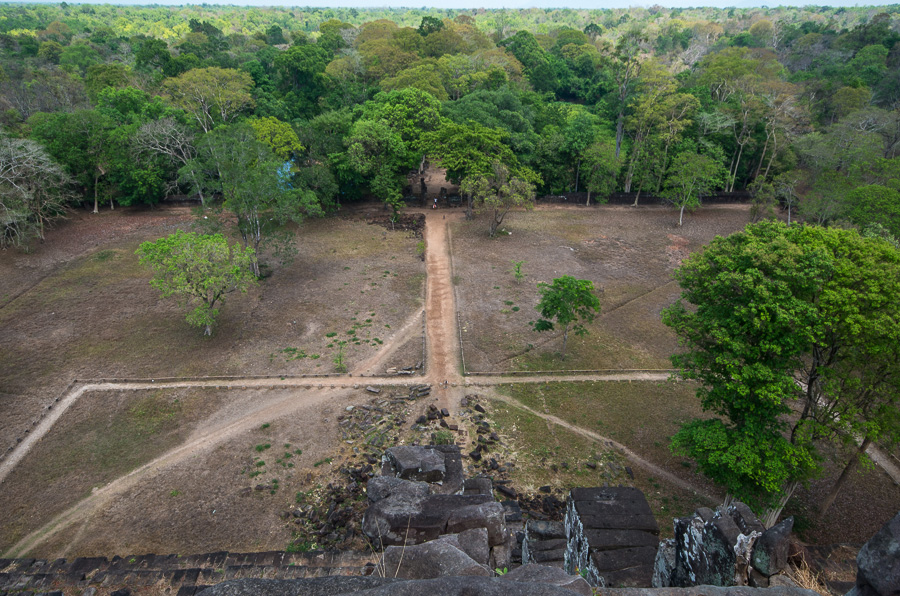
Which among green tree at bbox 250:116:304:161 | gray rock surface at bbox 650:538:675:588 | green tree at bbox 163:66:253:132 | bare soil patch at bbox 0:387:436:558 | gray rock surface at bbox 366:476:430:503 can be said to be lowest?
bare soil patch at bbox 0:387:436:558

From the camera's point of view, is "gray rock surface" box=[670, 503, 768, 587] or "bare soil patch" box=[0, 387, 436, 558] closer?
"gray rock surface" box=[670, 503, 768, 587]

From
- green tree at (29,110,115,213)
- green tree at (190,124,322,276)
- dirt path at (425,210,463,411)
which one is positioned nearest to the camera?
dirt path at (425,210,463,411)

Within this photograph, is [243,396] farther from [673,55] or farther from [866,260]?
[673,55]

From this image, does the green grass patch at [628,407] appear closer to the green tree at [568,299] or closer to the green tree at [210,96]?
the green tree at [568,299]

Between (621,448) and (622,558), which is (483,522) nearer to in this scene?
(622,558)

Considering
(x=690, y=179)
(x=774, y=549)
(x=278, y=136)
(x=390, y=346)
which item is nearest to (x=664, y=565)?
(x=774, y=549)

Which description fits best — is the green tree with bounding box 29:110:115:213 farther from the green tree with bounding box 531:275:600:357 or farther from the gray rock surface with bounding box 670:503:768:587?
the gray rock surface with bounding box 670:503:768:587

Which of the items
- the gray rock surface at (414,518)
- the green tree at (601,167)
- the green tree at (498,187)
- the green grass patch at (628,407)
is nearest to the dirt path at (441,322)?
the green grass patch at (628,407)

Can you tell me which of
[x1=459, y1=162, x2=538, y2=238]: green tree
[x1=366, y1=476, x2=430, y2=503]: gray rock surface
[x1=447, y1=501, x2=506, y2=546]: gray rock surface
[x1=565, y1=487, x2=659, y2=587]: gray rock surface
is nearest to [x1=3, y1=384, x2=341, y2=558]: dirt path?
[x1=366, y1=476, x2=430, y2=503]: gray rock surface
